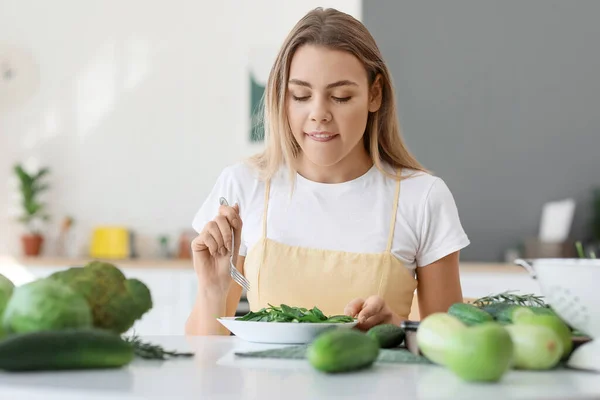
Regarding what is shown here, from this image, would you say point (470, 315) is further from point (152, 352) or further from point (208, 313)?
point (208, 313)

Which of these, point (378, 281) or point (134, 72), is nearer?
point (378, 281)

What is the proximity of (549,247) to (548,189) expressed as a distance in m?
0.37

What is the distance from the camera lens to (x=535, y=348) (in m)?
0.95

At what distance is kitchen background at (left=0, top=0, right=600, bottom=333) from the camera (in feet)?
14.2

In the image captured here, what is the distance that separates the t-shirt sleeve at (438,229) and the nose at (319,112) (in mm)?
362

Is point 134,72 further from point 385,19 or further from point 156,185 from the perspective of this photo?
point 385,19

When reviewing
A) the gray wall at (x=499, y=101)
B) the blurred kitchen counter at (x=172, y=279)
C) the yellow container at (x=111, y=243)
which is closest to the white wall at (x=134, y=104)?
the yellow container at (x=111, y=243)

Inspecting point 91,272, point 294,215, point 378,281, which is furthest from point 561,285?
point 294,215

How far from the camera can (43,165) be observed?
4.93 meters

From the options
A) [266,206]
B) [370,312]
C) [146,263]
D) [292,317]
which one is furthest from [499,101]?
[292,317]

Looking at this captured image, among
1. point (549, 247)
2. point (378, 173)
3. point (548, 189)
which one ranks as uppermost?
point (378, 173)

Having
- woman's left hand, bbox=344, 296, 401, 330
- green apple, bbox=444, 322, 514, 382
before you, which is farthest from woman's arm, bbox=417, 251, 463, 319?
green apple, bbox=444, 322, 514, 382

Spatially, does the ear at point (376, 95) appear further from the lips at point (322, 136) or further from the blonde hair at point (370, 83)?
the lips at point (322, 136)

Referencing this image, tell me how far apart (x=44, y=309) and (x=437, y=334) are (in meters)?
0.46
